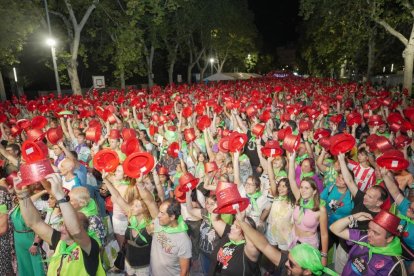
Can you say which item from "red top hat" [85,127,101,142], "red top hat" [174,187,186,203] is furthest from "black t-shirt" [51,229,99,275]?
"red top hat" [85,127,101,142]

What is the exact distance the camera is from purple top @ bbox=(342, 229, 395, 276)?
281 centimetres

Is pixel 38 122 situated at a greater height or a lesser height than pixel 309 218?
greater

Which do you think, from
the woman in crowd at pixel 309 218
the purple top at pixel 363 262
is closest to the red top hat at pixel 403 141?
the woman in crowd at pixel 309 218

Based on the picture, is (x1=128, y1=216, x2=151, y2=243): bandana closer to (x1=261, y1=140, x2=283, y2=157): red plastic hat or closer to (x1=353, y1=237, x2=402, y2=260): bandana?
(x1=261, y1=140, x2=283, y2=157): red plastic hat

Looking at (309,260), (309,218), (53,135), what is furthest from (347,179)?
(53,135)

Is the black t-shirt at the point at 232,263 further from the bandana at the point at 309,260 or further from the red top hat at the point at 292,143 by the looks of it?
the red top hat at the point at 292,143

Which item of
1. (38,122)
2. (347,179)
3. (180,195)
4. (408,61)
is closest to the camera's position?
(180,195)

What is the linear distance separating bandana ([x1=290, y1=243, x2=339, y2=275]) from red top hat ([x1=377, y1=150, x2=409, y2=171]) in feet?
6.43

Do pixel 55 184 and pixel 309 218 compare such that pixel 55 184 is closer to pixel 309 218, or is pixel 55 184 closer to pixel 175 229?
pixel 175 229

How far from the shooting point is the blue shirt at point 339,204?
4445 millimetres

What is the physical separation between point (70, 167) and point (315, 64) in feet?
157

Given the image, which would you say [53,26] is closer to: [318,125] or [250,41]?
[318,125]

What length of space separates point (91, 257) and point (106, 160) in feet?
4.13

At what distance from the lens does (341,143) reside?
172 inches
